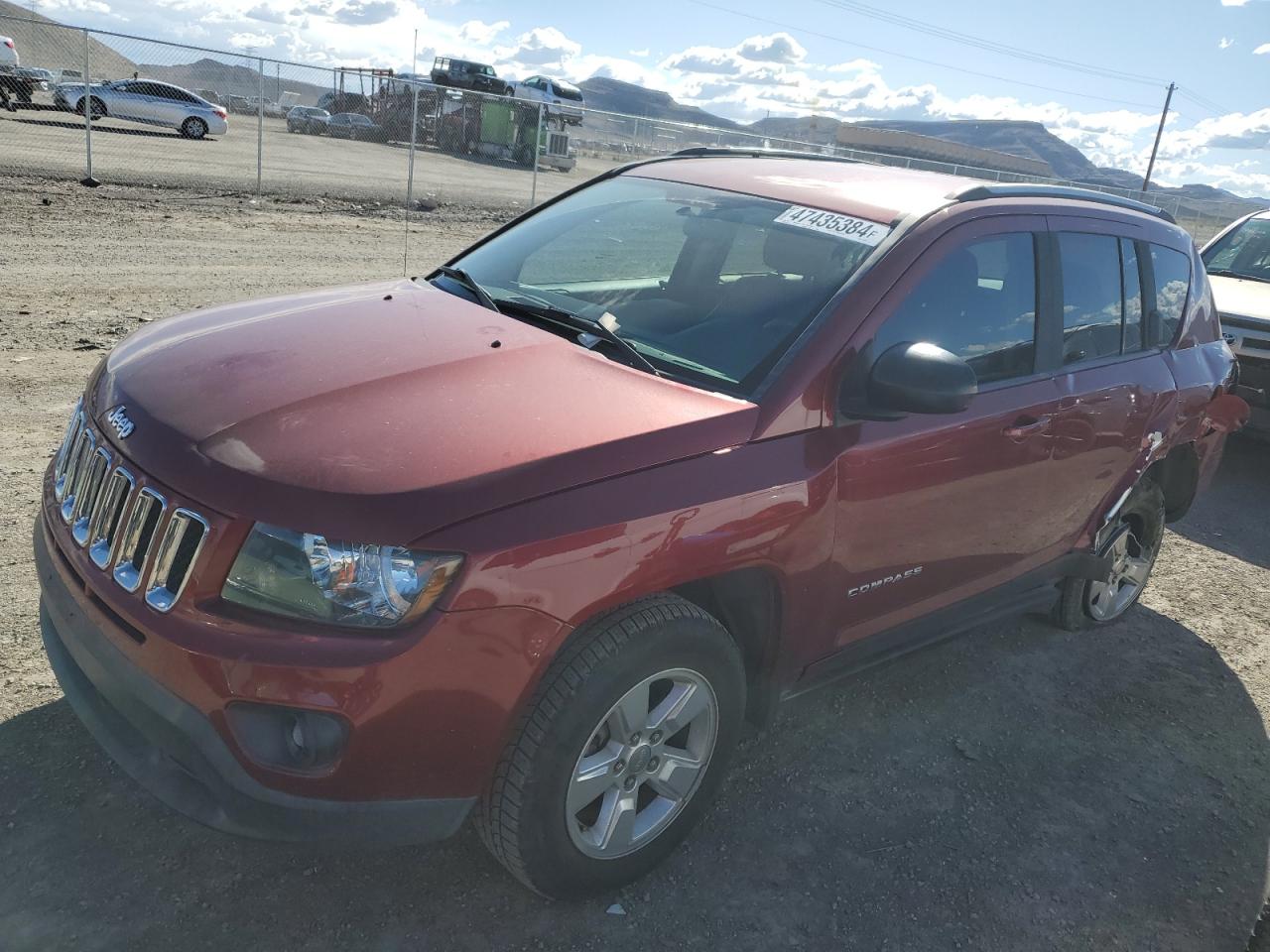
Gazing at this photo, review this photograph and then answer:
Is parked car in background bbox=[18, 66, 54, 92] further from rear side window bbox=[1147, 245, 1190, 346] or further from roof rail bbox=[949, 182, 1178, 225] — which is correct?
rear side window bbox=[1147, 245, 1190, 346]

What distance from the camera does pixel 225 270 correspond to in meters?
10.3

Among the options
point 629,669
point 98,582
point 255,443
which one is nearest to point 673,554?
point 629,669

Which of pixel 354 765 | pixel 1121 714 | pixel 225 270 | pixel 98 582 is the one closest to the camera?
pixel 354 765

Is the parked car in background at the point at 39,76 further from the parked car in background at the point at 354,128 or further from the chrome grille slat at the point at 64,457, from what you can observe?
the chrome grille slat at the point at 64,457

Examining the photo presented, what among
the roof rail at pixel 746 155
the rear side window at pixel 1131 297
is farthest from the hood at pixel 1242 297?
the roof rail at pixel 746 155

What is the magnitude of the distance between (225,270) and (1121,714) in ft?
30.2

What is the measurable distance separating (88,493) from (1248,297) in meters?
8.34

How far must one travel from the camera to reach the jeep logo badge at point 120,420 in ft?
8.35

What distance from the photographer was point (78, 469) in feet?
9.02

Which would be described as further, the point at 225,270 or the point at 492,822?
the point at 225,270

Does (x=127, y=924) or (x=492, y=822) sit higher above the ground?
(x=492, y=822)

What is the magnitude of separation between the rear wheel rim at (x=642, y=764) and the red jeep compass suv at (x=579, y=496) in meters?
0.01

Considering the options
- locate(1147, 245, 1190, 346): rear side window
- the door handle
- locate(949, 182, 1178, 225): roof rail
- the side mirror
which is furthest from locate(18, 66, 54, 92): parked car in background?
the side mirror

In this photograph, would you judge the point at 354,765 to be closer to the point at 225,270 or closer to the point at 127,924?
the point at 127,924
